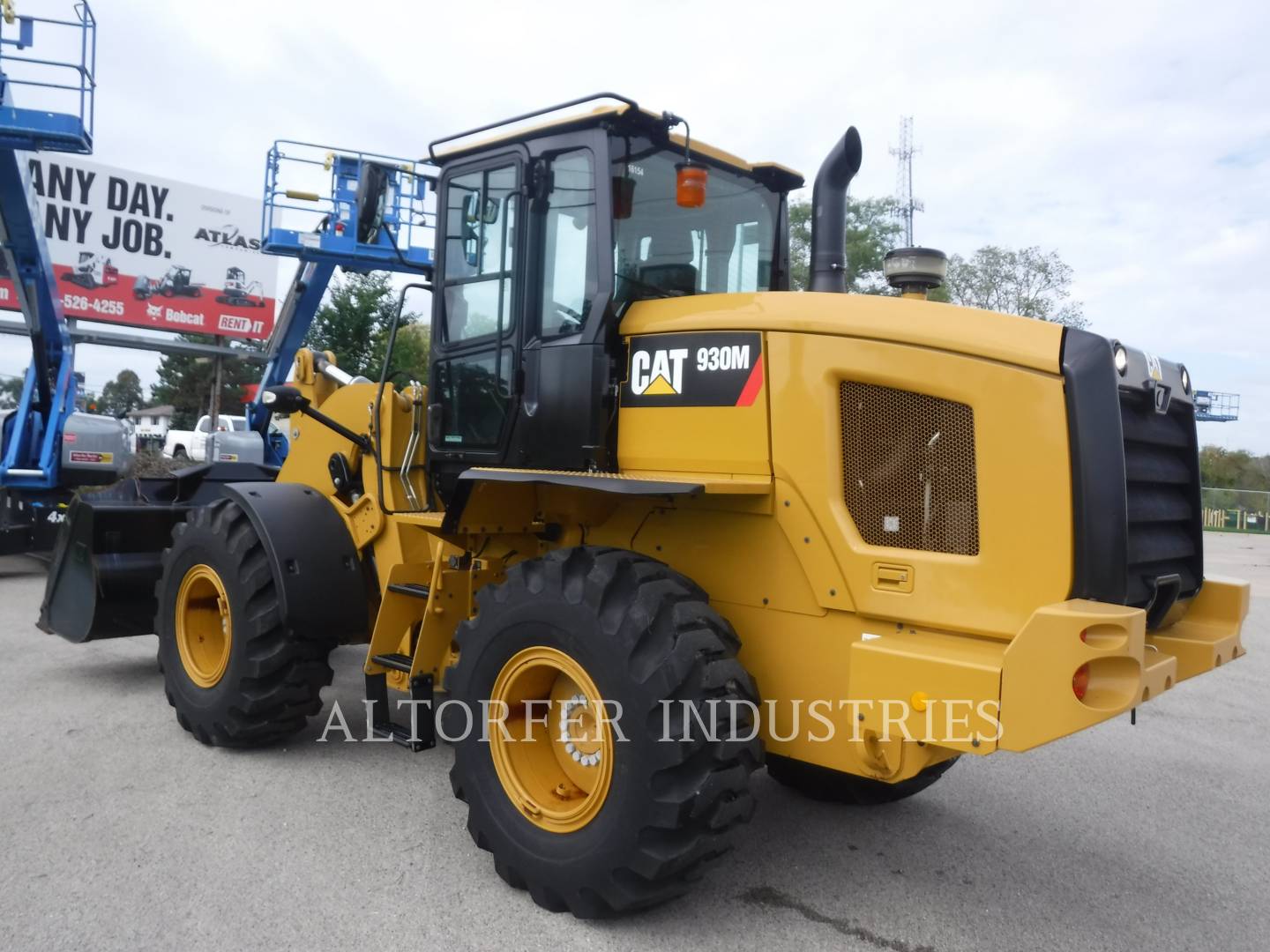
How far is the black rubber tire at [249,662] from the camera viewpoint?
4.83 m

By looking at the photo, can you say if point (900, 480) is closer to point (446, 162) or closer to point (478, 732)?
point (478, 732)

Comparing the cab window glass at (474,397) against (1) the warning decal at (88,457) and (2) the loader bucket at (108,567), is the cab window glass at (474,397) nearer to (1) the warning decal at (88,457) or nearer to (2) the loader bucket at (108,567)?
(2) the loader bucket at (108,567)

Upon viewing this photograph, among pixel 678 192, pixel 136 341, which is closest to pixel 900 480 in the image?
pixel 678 192

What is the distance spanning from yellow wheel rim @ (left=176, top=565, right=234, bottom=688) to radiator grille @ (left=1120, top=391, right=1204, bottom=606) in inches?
162

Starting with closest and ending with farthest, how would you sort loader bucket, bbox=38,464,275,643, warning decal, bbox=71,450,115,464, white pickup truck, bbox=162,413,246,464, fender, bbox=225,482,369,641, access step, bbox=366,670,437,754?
1. access step, bbox=366,670,437,754
2. fender, bbox=225,482,369,641
3. loader bucket, bbox=38,464,275,643
4. warning decal, bbox=71,450,115,464
5. white pickup truck, bbox=162,413,246,464

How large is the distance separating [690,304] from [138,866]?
9.67 ft

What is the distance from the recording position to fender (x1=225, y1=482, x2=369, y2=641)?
4.78 metres

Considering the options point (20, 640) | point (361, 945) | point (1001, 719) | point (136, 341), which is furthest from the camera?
point (136, 341)

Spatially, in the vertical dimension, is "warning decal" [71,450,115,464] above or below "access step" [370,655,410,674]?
above

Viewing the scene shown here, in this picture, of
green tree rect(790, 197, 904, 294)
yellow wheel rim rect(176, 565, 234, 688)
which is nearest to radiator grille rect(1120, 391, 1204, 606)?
yellow wheel rim rect(176, 565, 234, 688)

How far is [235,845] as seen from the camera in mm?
3934

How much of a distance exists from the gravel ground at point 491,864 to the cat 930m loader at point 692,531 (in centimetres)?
23

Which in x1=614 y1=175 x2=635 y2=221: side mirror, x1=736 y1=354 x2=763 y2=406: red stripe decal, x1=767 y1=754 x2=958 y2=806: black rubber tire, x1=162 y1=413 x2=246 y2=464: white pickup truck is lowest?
x1=767 y1=754 x2=958 y2=806: black rubber tire

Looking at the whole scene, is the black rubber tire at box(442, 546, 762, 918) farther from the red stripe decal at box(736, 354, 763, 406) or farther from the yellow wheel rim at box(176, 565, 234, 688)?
the yellow wheel rim at box(176, 565, 234, 688)
